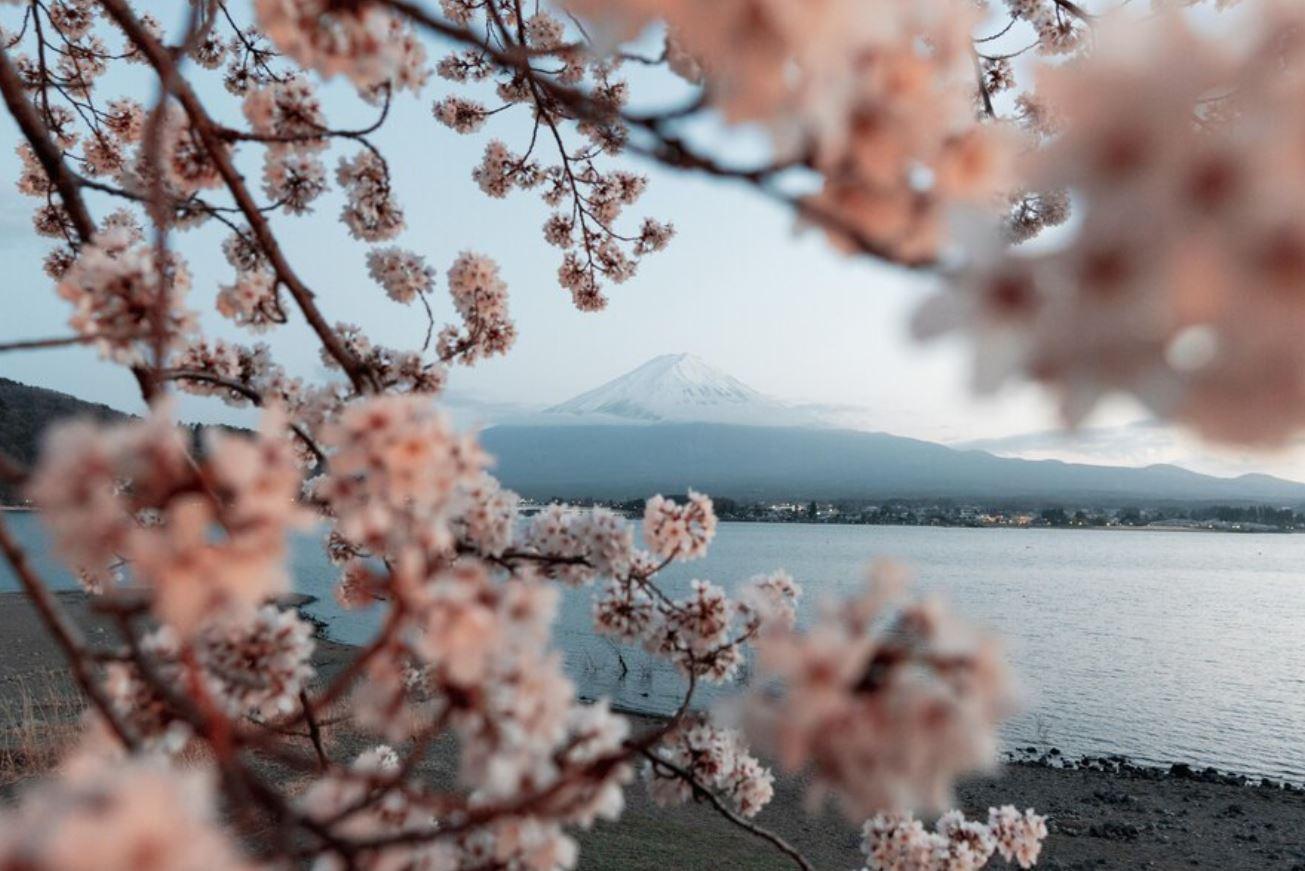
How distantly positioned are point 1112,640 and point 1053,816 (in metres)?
23.5

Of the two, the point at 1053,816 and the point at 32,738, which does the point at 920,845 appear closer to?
the point at 32,738

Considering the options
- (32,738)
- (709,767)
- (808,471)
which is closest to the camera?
(709,767)

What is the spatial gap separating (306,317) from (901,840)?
12.3ft

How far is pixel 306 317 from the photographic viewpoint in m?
1.79

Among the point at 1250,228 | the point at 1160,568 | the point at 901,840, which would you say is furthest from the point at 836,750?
the point at 1160,568

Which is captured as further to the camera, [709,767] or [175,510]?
[709,767]

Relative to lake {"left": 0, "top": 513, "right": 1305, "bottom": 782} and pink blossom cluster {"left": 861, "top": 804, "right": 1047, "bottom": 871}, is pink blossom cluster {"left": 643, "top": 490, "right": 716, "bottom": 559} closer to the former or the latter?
lake {"left": 0, "top": 513, "right": 1305, "bottom": 782}

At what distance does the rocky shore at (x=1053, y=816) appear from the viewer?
695 centimetres

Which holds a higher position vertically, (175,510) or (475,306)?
(475,306)

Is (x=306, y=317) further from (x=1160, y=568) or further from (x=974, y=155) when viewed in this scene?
(x=1160, y=568)

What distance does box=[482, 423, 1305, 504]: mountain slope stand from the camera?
148 m

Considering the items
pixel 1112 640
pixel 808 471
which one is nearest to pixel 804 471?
pixel 808 471

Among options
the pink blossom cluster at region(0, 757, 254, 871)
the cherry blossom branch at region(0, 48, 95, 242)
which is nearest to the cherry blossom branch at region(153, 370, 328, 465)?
the cherry blossom branch at region(0, 48, 95, 242)

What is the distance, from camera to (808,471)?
530 feet
